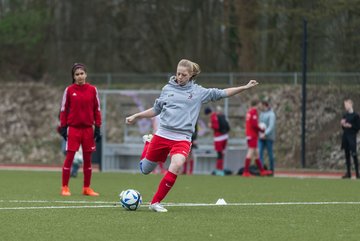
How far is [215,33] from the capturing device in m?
40.1

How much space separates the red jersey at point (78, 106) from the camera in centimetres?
1593

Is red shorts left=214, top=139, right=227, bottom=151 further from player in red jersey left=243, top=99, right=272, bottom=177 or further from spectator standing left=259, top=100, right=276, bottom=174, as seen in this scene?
player in red jersey left=243, top=99, right=272, bottom=177

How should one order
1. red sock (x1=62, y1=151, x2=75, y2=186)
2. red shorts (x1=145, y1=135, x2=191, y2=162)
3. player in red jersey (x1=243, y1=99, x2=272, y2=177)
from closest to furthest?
red shorts (x1=145, y1=135, x2=191, y2=162)
red sock (x1=62, y1=151, x2=75, y2=186)
player in red jersey (x1=243, y1=99, x2=272, y2=177)

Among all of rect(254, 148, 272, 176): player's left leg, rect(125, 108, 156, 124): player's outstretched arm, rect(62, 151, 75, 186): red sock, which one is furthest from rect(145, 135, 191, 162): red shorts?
rect(254, 148, 272, 176): player's left leg

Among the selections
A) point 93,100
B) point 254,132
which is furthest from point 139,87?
point 93,100

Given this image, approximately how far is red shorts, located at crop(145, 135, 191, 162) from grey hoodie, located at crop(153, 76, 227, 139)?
0.14m

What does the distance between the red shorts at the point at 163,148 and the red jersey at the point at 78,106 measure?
10.1 ft

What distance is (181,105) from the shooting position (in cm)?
1288

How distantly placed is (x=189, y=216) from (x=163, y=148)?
137cm

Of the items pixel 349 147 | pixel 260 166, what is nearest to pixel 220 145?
pixel 260 166


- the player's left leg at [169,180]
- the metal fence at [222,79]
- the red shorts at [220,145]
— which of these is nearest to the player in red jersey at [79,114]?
the player's left leg at [169,180]

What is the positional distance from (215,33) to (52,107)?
682 centimetres

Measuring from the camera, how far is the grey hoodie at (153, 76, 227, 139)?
12852 millimetres

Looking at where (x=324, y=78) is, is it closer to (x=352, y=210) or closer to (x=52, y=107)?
(x=52, y=107)
